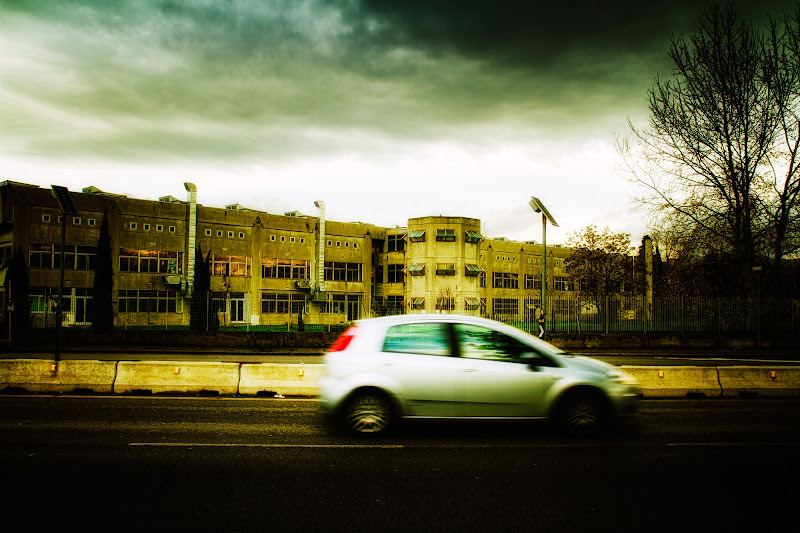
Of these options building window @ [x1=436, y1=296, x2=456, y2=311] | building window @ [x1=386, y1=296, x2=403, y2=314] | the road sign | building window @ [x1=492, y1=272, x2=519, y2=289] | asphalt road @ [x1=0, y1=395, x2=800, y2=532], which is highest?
building window @ [x1=492, y1=272, x2=519, y2=289]

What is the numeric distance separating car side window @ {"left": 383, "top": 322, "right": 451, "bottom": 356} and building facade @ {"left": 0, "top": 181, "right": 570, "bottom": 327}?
25573mm

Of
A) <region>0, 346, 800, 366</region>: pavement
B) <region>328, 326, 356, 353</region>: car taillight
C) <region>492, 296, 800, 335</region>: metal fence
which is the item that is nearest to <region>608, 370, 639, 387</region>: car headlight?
<region>328, 326, 356, 353</region>: car taillight

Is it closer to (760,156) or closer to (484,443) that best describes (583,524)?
(484,443)

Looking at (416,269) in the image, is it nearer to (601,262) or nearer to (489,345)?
(601,262)

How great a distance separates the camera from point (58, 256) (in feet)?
131

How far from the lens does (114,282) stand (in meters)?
42.7

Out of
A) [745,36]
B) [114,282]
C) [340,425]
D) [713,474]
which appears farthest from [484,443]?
[114,282]

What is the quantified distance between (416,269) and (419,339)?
43130mm

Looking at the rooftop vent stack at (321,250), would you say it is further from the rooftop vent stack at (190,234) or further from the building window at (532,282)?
the building window at (532,282)

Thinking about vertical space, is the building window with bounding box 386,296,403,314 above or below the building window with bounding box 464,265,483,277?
below

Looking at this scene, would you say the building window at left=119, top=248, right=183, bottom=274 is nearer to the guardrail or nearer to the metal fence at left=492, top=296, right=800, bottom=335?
the metal fence at left=492, top=296, right=800, bottom=335

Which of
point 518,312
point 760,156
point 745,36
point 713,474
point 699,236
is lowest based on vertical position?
point 713,474

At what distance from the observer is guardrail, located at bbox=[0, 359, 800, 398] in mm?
11469

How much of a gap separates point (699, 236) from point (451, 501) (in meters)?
24.4
